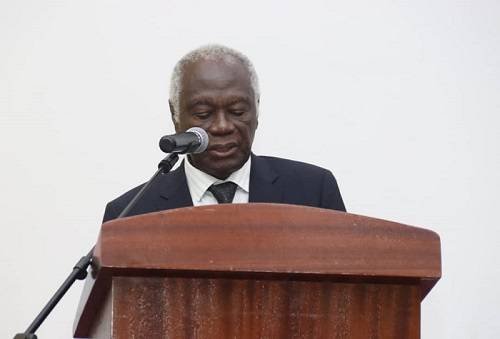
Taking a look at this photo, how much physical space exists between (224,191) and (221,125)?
15 cm

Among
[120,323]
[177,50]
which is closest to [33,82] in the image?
[177,50]

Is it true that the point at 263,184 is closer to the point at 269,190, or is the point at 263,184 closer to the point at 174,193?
the point at 269,190

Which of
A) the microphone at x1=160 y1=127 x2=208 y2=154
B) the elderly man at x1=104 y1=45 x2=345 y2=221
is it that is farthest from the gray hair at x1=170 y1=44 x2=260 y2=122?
the microphone at x1=160 y1=127 x2=208 y2=154

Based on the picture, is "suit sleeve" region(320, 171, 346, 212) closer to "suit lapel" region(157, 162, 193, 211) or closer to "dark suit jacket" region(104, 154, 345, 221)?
"dark suit jacket" region(104, 154, 345, 221)

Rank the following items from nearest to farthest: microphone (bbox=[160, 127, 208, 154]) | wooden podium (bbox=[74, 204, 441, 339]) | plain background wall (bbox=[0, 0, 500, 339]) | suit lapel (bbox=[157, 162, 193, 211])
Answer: wooden podium (bbox=[74, 204, 441, 339]) < microphone (bbox=[160, 127, 208, 154]) < suit lapel (bbox=[157, 162, 193, 211]) < plain background wall (bbox=[0, 0, 500, 339])

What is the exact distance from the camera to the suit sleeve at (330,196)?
204 centimetres

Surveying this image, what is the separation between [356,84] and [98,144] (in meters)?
0.73

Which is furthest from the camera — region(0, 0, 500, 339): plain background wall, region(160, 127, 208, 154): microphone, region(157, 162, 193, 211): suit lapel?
region(0, 0, 500, 339): plain background wall

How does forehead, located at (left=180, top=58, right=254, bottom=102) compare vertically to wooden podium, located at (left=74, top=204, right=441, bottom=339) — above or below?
above

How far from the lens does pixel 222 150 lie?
2.03 meters

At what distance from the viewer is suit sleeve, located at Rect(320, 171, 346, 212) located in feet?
6.70

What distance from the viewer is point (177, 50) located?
2.45 meters

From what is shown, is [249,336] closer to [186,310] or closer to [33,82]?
[186,310]

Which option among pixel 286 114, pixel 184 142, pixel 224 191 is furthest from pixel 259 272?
pixel 286 114
